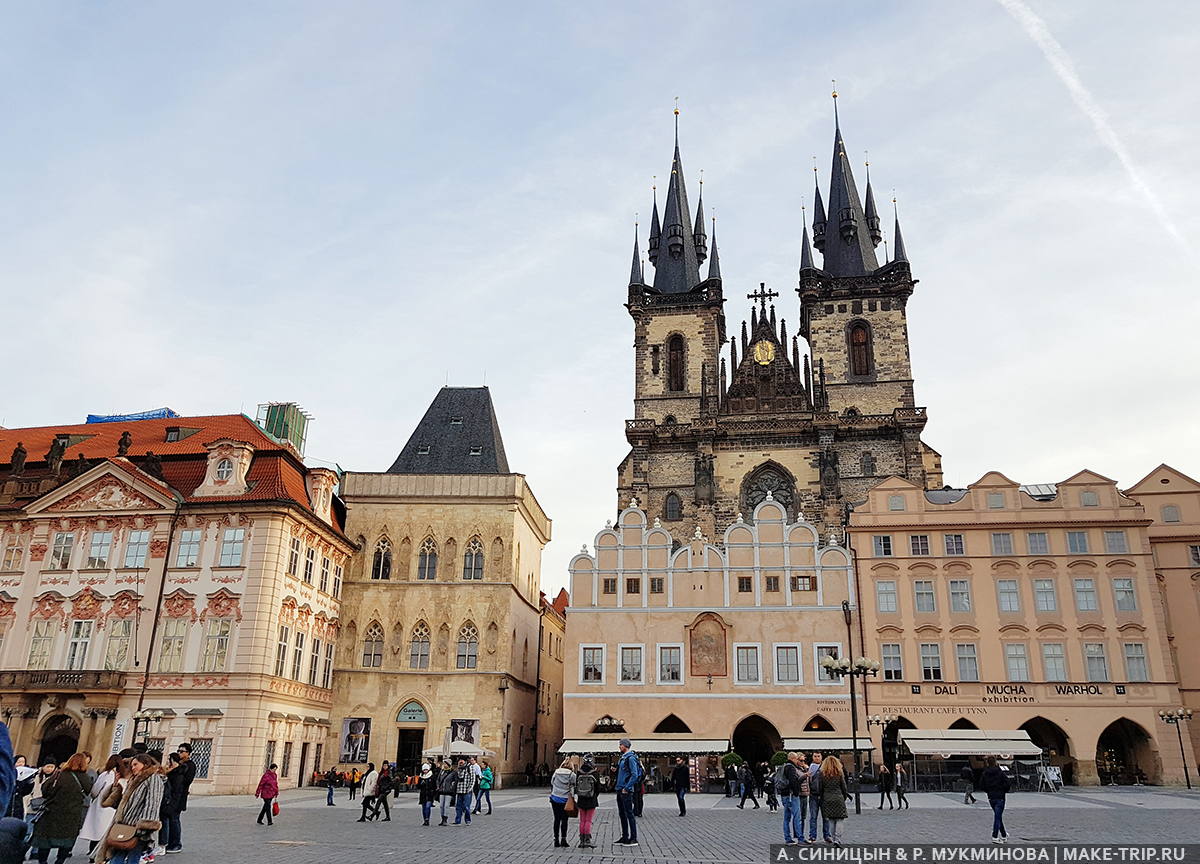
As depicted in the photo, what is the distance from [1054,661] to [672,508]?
2336 centimetres

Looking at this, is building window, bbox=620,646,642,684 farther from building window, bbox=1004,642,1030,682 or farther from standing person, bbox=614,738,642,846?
standing person, bbox=614,738,642,846

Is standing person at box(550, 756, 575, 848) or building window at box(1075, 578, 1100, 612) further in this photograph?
building window at box(1075, 578, 1100, 612)

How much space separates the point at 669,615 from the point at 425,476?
12509 mm

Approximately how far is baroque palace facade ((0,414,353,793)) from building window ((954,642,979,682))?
84.9 ft

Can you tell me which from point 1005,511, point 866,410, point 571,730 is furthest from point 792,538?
point 866,410

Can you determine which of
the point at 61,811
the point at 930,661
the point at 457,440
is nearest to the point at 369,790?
the point at 61,811

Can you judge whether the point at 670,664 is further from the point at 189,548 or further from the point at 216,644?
the point at 189,548

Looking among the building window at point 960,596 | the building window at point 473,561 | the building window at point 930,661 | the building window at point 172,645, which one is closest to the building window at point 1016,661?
the building window at point 960,596

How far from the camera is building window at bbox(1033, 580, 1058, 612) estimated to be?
130ft

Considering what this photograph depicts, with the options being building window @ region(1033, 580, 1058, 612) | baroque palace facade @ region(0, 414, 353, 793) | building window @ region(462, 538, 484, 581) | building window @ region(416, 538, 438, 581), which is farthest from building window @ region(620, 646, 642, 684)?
building window @ region(1033, 580, 1058, 612)

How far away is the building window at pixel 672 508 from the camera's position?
2228 inches

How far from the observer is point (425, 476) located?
43.3 meters

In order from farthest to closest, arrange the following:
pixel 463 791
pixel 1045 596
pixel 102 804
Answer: pixel 1045 596 → pixel 463 791 → pixel 102 804

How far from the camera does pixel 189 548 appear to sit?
36.6 m
